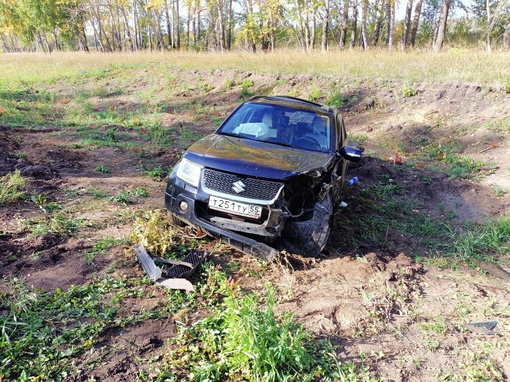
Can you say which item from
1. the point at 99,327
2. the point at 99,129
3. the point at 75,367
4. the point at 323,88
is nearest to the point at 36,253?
the point at 99,327

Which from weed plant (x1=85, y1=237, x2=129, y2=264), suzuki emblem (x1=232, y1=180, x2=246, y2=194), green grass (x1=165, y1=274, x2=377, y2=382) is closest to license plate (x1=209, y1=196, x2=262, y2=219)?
suzuki emblem (x1=232, y1=180, x2=246, y2=194)

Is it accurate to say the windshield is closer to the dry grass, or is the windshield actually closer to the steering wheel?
the steering wheel

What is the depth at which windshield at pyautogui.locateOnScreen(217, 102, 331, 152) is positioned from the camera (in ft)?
15.0

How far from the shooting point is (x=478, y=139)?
8227 mm

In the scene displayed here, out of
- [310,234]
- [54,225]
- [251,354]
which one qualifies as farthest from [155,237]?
[251,354]

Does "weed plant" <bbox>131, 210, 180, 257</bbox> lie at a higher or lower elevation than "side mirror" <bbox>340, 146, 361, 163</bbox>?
lower

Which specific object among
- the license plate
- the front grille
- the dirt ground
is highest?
the front grille

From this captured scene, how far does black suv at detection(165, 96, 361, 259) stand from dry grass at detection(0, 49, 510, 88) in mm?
8350

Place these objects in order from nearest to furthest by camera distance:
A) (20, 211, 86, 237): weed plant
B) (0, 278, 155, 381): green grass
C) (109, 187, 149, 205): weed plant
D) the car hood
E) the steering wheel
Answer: (0, 278, 155, 381): green grass < the car hood < (20, 211, 86, 237): weed plant < the steering wheel < (109, 187, 149, 205): weed plant

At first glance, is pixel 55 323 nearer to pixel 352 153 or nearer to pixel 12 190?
pixel 12 190

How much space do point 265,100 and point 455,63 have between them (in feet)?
29.4

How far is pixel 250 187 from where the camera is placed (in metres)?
3.57

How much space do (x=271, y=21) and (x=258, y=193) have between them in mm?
24841

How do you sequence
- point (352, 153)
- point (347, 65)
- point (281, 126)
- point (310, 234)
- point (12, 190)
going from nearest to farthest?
point (310, 234) < point (352, 153) < point (12, 190) < point (281, 126) < point (347, 65)
